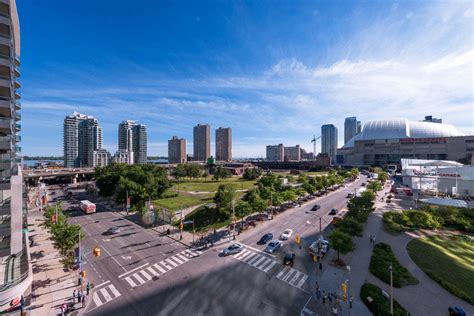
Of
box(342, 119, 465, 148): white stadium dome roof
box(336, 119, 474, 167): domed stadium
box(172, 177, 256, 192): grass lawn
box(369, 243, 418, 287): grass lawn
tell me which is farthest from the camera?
box(342, 119, 465, 148): white stadium dome roof

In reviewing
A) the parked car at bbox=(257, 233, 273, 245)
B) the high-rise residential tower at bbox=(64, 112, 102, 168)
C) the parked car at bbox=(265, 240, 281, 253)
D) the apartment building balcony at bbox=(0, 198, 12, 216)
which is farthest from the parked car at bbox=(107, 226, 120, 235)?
the high-rise residential tower at bbox=(64, 112, 102, 168)

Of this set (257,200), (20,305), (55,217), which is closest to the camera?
(20,305)

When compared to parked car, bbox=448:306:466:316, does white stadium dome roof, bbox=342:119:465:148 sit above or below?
above

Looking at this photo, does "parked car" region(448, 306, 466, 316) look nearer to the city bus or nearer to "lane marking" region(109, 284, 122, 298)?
"lane marking" region(109, 284, 122, 298)

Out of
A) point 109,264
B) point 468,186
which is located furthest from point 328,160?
point 109,264

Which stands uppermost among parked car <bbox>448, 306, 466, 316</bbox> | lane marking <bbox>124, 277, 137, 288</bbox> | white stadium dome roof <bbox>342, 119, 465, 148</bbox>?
white stadium dome roof <bbox>342, 119, 465, 148</bbox>

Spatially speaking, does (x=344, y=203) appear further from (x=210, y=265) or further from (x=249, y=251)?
(x=210, y=265)

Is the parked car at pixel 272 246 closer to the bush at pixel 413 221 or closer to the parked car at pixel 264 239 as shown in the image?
the parked car at pixel 264 239
